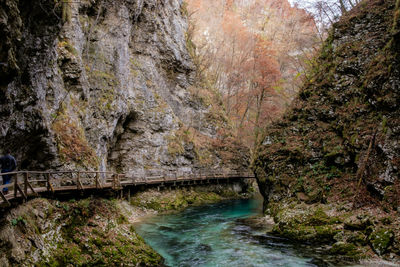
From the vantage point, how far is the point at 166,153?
89.7 feet

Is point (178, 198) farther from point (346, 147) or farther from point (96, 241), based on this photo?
point (96, 241)

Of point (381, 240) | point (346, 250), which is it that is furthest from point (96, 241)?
point (381, 240)

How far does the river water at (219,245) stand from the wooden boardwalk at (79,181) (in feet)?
11.3

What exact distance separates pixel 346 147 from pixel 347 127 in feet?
3.72

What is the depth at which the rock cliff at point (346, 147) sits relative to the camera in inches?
411

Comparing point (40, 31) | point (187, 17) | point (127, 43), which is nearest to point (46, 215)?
point (40, 31)

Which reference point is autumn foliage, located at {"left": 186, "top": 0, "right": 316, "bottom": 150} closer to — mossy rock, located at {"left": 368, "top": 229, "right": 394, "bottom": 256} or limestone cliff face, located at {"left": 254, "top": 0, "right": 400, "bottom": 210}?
limestone cliff face, located at {"left": 254, "top": 0, "right": 400, "bottom": 210}

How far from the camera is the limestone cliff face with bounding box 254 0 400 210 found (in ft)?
37.4

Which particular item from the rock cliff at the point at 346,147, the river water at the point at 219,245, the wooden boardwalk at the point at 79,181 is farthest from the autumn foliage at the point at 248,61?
the river water at the point at 219,245

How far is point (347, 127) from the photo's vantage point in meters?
14.0

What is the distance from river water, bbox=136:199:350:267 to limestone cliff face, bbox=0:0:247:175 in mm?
6124

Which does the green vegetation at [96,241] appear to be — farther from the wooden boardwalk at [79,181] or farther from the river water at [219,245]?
the river water at [219,245]

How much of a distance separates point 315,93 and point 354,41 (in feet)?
11.9

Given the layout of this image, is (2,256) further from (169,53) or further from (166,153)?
(169,53)
